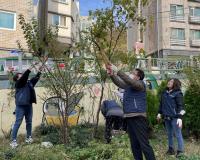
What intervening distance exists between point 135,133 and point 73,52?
3518 millimetres

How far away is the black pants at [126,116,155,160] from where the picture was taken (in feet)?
19.8

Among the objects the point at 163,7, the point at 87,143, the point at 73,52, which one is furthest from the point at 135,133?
the point at 163,7

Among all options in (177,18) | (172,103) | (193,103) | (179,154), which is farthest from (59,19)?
(179,154)

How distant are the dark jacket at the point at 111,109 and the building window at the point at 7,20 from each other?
1904 centimetres

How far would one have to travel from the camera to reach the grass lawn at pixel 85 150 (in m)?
6.94

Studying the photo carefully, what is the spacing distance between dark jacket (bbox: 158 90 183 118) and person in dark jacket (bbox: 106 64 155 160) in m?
1.64

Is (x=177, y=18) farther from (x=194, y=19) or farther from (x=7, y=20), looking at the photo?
(x=7, y=20)

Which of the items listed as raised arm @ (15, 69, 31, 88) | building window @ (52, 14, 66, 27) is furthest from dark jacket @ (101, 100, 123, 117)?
building window @ (52, 14, 66, 27)

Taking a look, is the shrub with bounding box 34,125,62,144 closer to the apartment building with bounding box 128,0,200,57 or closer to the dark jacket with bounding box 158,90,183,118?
the dark jacket with bounding box 158,90,183,118

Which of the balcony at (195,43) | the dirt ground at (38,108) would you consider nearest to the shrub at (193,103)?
the dirt ground at (38,108)

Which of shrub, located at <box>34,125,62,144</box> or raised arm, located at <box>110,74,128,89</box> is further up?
raised arm, located at <box>110,74,128,89</box>

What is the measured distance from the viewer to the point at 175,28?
4331cm

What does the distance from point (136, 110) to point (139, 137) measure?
43 centimetres

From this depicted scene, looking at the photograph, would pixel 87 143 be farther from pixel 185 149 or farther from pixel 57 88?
pixel 185 149
